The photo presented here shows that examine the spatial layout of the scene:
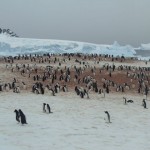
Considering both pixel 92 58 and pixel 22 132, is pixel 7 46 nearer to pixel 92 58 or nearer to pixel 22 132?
pixel 92 58

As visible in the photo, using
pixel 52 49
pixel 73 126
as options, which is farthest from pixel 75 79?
pixel 52 49

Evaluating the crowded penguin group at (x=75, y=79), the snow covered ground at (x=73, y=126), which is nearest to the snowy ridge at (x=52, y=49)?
the crowded penguin group at (x=75, y=79)

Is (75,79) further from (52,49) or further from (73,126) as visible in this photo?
(52,49)

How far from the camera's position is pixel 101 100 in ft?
86.9

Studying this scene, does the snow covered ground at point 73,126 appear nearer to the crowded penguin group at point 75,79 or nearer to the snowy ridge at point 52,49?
the crowded penguin group at point 75,79

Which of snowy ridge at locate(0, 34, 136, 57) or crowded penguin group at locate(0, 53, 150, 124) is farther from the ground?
snowy ridge at locate(0, 34, 136, 57)

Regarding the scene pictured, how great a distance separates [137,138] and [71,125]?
Answer: 300cm

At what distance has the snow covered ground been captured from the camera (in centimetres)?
1348

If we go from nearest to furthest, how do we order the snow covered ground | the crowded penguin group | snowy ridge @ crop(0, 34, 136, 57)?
1. the snow covered ground
2. the crowded penguin group
3. snowy ridge @ crop(0, 34, 136, 57)

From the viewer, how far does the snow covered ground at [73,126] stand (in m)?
13.5

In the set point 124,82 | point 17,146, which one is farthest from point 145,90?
point 17,146

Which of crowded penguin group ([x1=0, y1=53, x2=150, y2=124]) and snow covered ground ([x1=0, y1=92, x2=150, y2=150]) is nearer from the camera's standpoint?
snow covered ground ([x1=0, y1=92, x2=150, y2=150])

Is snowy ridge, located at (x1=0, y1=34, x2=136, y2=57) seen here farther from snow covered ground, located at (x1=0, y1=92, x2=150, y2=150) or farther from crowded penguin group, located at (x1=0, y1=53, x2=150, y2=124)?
snow covered ground, located at (x1=0, y1=92, x2=150, y2=150)

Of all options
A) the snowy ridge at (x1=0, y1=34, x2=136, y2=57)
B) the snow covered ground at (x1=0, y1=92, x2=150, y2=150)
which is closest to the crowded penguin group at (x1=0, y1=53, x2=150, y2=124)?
the snow covered ground at (x1=0, y1=92, x2=150, y2=150)
